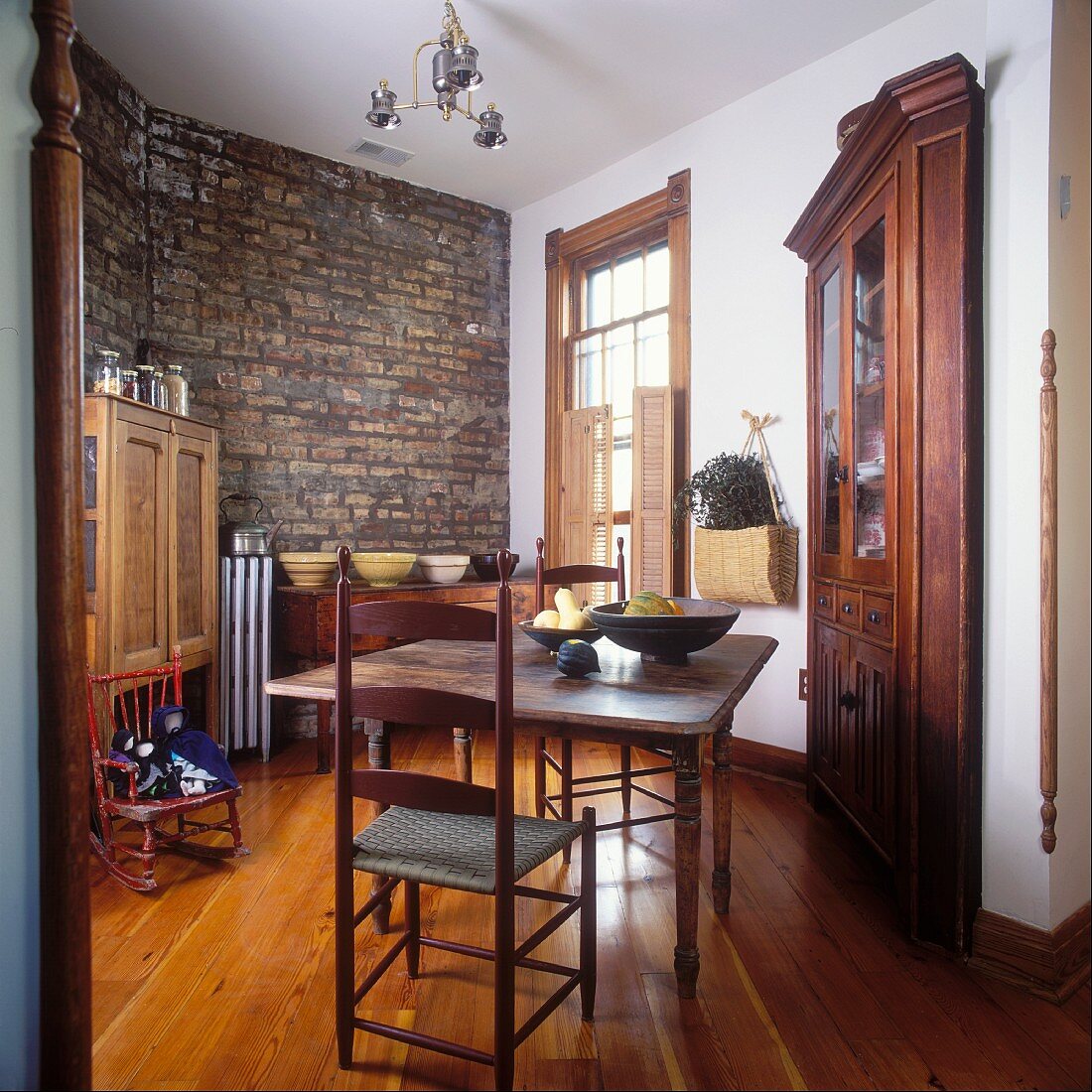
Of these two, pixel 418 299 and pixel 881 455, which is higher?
pixel 418 299

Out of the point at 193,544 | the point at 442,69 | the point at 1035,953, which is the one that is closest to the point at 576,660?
the point at 1035,953

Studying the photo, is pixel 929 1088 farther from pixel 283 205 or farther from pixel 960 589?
pixel 283 205

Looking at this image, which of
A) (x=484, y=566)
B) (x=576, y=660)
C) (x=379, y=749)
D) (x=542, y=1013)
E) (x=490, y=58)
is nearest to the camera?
(x=542, y=1013)

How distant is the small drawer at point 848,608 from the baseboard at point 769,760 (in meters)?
0.97

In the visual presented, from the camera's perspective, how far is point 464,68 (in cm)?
298

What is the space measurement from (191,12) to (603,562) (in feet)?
10.3

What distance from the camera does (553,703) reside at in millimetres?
1674

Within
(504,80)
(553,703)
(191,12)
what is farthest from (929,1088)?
(191,12)

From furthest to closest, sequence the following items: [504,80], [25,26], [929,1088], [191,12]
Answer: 1. [504,80]
2. [191,12]
3. [929,1088]
4. [25,26]

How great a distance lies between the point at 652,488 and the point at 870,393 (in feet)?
5.72

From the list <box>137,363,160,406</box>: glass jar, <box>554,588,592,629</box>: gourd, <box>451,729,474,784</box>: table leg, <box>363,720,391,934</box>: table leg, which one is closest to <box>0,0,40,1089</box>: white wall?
<box>363,720,391,934</box>: table leg

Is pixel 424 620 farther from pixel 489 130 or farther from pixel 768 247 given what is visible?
pixel 768 247

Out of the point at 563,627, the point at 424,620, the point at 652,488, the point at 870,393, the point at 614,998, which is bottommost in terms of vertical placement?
the point at 614,998

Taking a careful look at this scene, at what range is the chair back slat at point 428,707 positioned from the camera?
142cm
